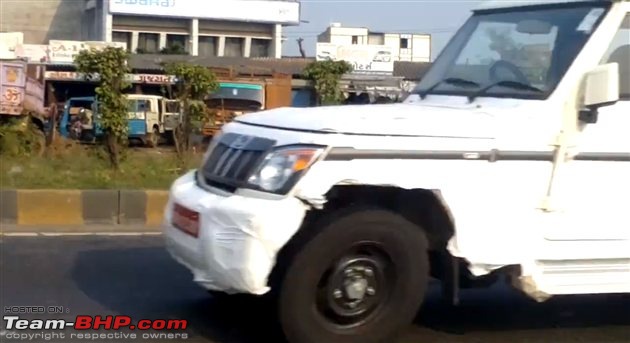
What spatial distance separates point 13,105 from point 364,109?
43.1 feet

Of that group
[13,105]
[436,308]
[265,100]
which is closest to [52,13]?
[265,100]

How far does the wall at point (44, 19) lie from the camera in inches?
3004

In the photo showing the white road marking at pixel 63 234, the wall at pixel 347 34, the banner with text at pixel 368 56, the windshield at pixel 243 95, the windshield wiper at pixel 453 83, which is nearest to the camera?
the windshield wiper at pixel 453 83

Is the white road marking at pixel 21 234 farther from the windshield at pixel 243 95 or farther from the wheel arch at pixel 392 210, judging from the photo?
the windshield at pixel 243 95

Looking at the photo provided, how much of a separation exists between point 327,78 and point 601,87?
1111 centimetres

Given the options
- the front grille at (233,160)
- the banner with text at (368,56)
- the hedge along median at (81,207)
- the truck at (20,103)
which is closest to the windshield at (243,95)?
the truck at (20,103)

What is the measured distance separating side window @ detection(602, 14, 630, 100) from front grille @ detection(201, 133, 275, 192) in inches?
75.7

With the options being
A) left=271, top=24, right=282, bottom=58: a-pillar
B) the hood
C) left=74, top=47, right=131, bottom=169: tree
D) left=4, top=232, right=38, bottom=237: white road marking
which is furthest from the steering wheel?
left=271, top=24, right=282, bottom=58: a-pillar

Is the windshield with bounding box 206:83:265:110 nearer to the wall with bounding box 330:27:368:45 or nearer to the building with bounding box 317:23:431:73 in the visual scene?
the building with bounding box 317:23:431:73

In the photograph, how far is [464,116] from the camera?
5.54m

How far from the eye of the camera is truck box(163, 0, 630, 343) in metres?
5.09

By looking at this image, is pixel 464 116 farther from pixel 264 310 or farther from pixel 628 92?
pixel 264 310

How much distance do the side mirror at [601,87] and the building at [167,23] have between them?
67042mm

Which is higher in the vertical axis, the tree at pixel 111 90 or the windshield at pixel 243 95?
the windshield at pixel 243 95
